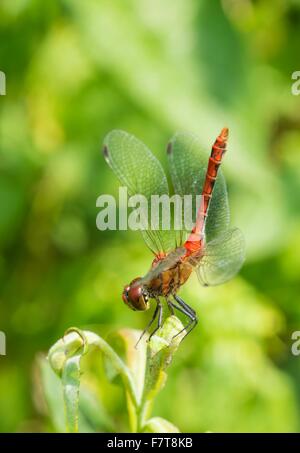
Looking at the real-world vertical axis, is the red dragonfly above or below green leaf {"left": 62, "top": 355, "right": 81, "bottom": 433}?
above

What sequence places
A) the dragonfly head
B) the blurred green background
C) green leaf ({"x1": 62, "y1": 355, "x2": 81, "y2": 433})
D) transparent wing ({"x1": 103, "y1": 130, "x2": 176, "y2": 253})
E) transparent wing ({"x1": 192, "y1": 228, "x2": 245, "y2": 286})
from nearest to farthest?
green leaf ({"x1": 62, "y1": 355, "x2": 81, "y2": 433}) → the dragonfly head → transparent wing ({"x1": 192, "y1": 228, "x2": 245, "y2": 286}) → transparent wing ({"x1": 103, "y1": 130, "x2": 176, "y2": 253}) → the blurred green background

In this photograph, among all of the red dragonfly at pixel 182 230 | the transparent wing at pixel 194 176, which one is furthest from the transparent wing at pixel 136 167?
the transparent wing at pixel 194 176

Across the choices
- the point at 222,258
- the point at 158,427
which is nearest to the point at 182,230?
the point at 222,258

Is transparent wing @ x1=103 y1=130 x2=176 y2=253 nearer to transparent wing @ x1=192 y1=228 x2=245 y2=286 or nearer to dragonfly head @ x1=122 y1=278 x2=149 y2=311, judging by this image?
transparent wing @ x1=192 y1=228 x2=245 y2=286

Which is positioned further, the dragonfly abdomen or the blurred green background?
the blurred green background

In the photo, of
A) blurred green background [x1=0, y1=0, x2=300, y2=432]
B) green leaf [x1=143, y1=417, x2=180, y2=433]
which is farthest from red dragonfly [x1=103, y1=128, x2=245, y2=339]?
blurred green background [x1=0, y1=0, x2=300, y2=432]

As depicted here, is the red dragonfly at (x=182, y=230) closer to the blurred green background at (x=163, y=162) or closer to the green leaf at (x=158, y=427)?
the green leaf at (x=158, y=427)

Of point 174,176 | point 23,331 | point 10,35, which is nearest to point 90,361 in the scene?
point 23,331
